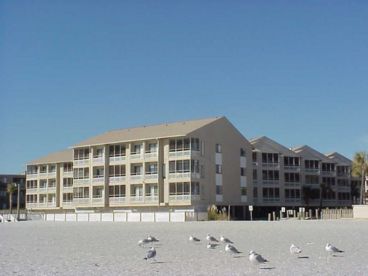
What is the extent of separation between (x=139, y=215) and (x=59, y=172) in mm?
34085

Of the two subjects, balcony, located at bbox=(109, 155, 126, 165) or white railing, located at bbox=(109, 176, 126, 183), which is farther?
balcony, located at bbox=(109, 155, 126, 165)

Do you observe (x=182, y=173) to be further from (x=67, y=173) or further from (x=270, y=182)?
(x=67, y=173)

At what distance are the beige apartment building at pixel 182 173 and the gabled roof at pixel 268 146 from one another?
0.19 meters

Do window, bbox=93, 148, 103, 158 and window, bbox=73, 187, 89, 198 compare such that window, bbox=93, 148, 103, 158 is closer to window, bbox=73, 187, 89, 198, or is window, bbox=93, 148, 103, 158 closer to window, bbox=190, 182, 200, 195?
window, bbox=73, 187, 89, 198

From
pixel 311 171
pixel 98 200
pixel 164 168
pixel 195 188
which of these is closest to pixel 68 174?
pixel 98 200

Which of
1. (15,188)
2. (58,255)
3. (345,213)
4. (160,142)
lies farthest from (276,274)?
(15,188)

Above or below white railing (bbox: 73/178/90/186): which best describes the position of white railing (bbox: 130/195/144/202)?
below

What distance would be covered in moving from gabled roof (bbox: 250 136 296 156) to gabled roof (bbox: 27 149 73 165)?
28.2 metres

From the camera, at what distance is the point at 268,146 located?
300 ft

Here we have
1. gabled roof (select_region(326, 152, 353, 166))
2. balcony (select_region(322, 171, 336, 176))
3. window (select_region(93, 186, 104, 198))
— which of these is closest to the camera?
window (select_region(93, 186, 104, 198))

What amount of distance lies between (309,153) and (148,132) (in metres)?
29.1

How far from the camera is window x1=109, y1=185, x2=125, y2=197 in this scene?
81375 millimetres

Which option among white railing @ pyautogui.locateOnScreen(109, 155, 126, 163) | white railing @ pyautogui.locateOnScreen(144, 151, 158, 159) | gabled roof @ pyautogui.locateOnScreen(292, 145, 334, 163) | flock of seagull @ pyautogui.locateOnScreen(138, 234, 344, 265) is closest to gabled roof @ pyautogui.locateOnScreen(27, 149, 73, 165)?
white railing @ pyautogui.locateOnScreen(109, 155, 126, 163)

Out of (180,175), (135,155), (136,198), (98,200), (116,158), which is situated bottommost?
(98,200)
